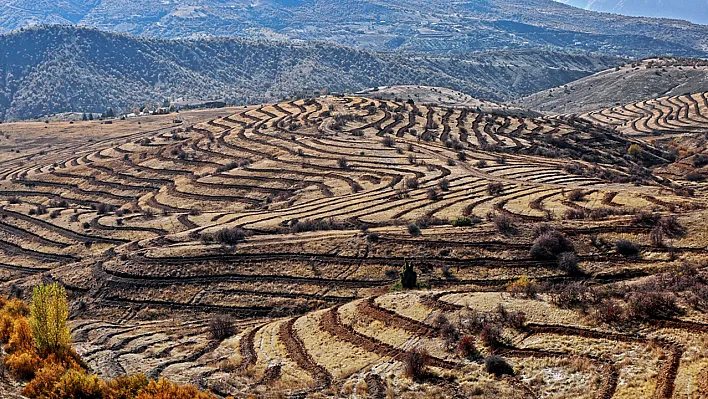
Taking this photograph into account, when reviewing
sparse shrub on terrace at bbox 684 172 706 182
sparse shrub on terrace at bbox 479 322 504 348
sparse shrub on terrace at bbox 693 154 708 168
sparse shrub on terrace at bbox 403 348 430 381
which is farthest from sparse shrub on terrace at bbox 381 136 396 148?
sparse shrub on terrace at bbox 403 348 430 381

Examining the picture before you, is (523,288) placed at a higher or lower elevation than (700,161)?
lower

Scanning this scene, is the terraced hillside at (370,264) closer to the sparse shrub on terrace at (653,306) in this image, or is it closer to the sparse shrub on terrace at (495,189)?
the sparse shrub on terrace at (495,189)

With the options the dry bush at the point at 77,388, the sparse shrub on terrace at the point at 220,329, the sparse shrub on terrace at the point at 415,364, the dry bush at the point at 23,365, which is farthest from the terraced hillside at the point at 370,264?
the dry bush at the point at 23,365

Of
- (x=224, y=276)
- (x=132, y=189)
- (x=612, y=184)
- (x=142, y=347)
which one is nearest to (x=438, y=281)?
(x=224, y=276)

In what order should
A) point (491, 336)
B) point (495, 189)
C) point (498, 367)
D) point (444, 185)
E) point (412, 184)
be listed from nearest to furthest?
point (498, 367), point (491, 336), point (495, 189), point (444, 185), point (412, 184)

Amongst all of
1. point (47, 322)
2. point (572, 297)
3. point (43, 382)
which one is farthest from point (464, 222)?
point (43, 382)

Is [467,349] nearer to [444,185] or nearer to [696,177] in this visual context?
[444,185]
